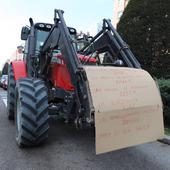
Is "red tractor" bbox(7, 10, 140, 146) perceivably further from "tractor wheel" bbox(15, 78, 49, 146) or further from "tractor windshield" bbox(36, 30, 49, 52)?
"tractor windshield" bbox(36, 30, 49, 52)

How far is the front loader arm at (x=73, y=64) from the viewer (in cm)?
481

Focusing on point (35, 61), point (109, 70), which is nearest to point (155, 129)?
point (109, 70)

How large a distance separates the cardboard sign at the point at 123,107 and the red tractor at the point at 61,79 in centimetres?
18

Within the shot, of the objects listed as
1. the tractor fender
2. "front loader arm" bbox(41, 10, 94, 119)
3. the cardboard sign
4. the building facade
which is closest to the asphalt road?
the cardboard sign

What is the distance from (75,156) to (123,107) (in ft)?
4.67

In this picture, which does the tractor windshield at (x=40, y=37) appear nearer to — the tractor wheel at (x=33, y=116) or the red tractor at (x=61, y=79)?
the red tractor at (x=61, y=79)

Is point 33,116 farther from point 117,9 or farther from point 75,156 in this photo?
point 117,9

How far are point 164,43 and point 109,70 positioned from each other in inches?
261

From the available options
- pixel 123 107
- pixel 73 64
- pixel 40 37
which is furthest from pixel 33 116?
pixel 40 37

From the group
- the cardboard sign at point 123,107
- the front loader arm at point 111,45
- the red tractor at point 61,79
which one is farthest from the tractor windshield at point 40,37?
the cardboard sign at point 123,107

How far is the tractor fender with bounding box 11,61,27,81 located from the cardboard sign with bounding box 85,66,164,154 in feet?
10.9

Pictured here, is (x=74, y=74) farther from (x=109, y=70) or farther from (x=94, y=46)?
(x=94, y=46)

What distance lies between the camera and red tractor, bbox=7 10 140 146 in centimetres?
524

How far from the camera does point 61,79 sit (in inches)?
255
